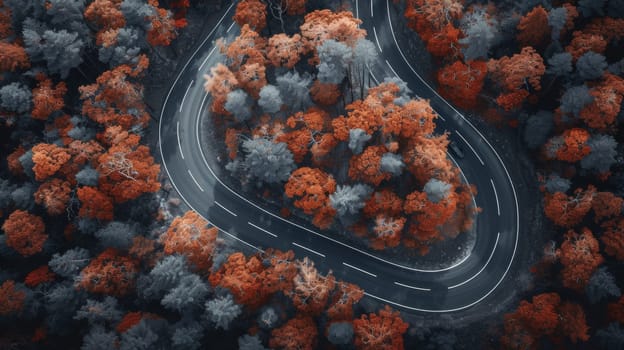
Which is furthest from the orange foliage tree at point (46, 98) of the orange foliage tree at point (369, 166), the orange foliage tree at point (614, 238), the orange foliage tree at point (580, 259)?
the orange foliage tree at point (614, 238)

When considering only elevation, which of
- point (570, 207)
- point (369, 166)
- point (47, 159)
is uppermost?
point (369, 166)

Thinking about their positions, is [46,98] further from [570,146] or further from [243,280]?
[570,146]

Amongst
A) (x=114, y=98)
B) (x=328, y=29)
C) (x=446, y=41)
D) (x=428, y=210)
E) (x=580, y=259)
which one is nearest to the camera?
(x=580, y=259)

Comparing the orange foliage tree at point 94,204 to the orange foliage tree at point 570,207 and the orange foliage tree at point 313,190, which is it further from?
the orange foliage tree at point 570,207

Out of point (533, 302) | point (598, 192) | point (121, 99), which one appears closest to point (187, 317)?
point (121, 99)

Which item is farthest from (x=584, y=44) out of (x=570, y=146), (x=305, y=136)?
(x=305, y=136)

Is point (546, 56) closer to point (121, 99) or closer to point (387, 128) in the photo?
point (387, 128)

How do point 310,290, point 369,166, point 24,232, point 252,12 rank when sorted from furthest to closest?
point 252,12 < point 24,232 < point 369,166 < point 310,290
